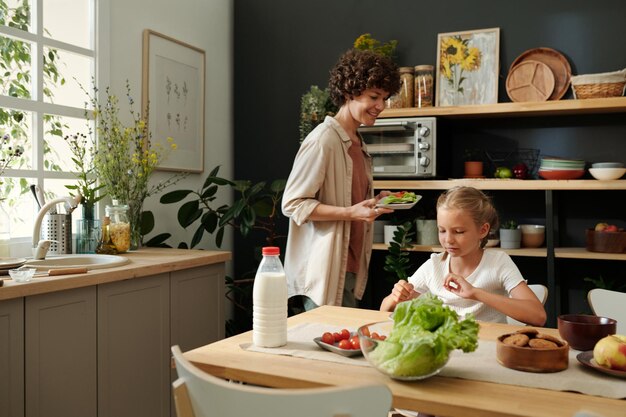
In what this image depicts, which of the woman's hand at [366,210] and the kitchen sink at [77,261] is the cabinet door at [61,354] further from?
the woman's hand at [366,210]

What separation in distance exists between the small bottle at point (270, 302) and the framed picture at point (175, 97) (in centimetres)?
229

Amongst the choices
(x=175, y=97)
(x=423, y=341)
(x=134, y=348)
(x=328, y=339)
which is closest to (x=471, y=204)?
(x=328, y=339)

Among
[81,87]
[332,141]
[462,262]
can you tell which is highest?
[81,87]

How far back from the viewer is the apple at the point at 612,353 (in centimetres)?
132

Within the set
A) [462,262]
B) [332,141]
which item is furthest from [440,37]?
[462,262]

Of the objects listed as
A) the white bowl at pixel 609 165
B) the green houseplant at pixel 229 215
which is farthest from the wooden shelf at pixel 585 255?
the green houseplant at pixel 229 215

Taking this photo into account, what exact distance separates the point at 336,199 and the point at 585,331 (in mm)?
1373

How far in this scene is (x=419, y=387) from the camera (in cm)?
127

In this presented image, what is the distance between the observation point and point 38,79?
3.02 m

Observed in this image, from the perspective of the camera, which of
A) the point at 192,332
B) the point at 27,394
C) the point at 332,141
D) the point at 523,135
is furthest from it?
the point at 523,135

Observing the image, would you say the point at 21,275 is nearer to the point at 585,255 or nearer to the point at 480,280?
the point at 480,280

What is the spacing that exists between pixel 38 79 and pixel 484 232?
83.4 inches

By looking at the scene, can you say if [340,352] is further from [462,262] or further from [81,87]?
[81,87]

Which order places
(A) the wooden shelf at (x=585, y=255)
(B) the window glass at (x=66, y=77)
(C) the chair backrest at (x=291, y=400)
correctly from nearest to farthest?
(C) the chair backrest at (x=291, y=400)
(B) the window glass at (x=66, y=77)
(A) the wooden shelf at (x=585, y=255)
